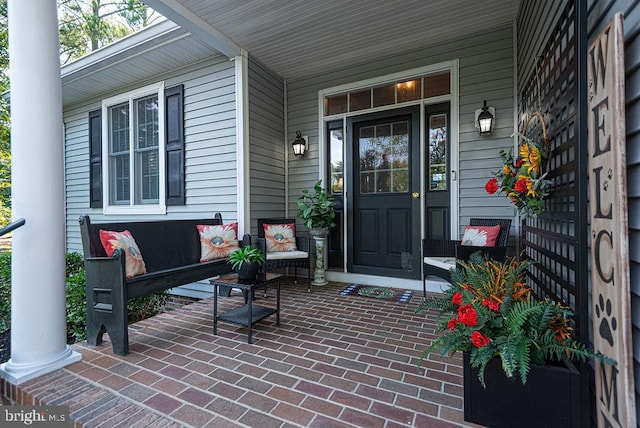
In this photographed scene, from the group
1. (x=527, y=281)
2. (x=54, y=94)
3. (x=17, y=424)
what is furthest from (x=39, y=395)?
(x=527, y=281)

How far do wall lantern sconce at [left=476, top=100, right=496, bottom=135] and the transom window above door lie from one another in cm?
53

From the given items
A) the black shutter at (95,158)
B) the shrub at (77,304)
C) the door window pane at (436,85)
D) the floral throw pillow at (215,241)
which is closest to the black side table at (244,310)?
the floral throw pillow at (215,241)

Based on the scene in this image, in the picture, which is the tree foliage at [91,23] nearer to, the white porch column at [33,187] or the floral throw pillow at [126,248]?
A: the white porch column at [33,187]

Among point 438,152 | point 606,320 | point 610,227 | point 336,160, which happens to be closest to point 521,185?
point 610,227

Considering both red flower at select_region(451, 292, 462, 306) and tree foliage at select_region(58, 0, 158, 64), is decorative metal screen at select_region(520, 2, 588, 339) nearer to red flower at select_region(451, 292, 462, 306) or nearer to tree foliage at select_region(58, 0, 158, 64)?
red flower at select_region(451, 292, 462, 306)

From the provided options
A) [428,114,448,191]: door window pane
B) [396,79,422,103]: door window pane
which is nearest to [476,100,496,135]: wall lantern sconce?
[428,114,448,191]: door window pane

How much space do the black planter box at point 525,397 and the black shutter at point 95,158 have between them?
624cm

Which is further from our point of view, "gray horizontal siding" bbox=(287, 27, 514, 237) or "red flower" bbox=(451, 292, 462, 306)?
Answer: "gray horizontal siding" bbox=(287, 27, 514, 237)

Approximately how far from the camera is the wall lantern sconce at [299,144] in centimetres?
442

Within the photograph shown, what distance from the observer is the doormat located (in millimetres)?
3426

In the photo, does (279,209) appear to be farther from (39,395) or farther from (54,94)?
(39,395)

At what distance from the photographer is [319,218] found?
3994mm

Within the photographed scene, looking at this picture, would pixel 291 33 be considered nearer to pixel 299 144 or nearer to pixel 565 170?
pixel 299 144

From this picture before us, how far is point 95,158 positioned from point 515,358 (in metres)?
6.68
